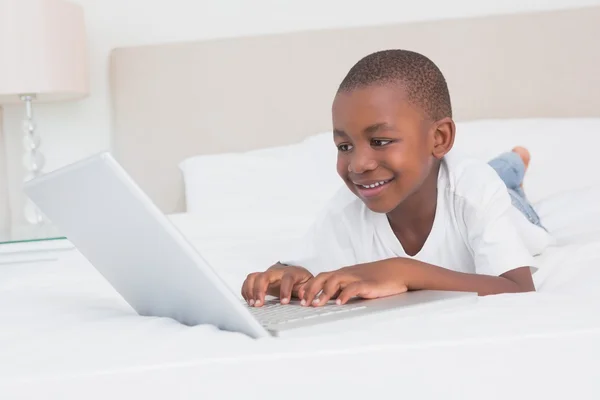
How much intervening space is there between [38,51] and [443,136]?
155 centimetres

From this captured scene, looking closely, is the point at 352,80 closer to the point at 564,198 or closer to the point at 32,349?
the point at 32,349

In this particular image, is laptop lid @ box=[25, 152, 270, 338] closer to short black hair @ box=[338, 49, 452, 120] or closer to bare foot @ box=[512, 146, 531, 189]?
short black hair @ box=[338, 49, 452, 120]

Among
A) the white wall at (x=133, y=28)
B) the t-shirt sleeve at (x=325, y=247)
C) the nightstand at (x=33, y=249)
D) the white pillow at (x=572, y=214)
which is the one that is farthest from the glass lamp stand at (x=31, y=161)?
the white pillow at (x=572, y=214)

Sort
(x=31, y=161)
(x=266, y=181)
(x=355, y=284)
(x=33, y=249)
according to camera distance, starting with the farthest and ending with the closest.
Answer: (x=31, y=161)
(x=266, y=181)
(x=33, y=249)
(x=355, y=284)

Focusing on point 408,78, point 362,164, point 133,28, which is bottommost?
point 362,164

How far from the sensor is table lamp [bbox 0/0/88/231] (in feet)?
7.60

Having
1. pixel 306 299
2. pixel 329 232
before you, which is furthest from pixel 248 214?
pixel 306 299

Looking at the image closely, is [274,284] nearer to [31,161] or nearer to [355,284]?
[355,284]

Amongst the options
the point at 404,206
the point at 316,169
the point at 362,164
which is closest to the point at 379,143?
the point at 362,164

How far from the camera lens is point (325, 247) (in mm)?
1306

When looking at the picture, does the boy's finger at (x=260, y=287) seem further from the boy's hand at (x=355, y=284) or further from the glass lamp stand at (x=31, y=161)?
the glass lamp stand at (x=31, y=161)

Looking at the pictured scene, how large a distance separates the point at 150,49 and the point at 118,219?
202 centimetres

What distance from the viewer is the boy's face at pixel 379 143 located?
3.63 feet

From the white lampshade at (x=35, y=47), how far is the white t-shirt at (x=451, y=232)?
1.36 m
